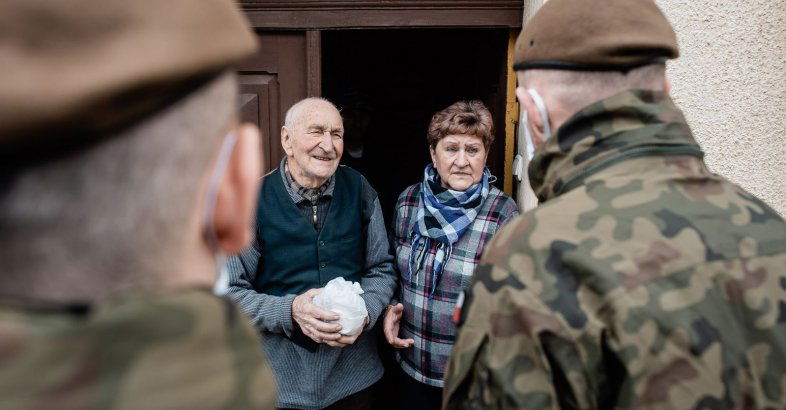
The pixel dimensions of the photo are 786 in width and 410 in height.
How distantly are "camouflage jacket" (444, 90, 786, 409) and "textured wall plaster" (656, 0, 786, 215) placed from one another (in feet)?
3.86

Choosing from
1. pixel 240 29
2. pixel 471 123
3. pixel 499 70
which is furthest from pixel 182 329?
pixel 499 70

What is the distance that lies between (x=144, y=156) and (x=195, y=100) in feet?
0.29

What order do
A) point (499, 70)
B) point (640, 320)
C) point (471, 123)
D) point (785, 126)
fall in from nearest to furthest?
point (640, 320) < point (785, 126) < point (471, 123) < point (499, 70)

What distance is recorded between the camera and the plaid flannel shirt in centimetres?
225

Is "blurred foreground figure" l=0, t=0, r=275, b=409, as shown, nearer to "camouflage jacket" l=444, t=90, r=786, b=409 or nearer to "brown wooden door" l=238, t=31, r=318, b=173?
"camouflage jacket" l=444, t=90, r=786, b=409

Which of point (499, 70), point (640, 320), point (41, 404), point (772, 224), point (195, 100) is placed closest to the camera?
point (41, 404)

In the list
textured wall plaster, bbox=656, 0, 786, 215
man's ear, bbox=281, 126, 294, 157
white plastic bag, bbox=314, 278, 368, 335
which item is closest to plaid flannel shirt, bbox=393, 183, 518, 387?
white plastic bag, bbox=314, 278, 368, 335

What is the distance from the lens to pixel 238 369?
63cm

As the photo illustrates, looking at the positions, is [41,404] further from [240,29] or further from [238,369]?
[240,29]

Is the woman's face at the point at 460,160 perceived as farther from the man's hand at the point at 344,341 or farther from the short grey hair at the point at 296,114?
the man's hand at the point at 344,341

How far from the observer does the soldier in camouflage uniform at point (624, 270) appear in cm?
104

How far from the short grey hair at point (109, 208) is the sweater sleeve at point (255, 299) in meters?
1.53

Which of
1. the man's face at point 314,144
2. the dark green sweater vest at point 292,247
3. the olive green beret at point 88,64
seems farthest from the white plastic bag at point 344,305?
the olive green beret at point 88,64

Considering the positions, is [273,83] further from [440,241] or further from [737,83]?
[737,83]
